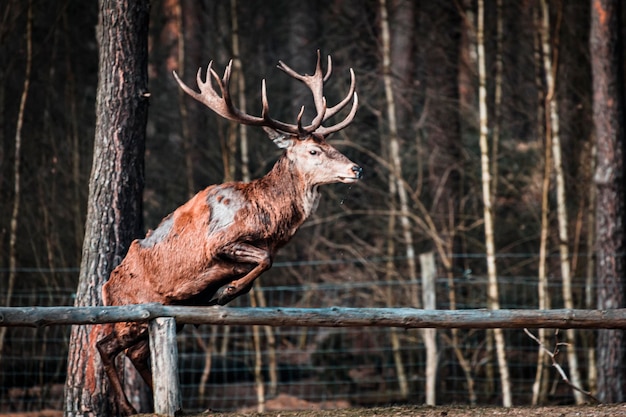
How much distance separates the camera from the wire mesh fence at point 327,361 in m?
11.2

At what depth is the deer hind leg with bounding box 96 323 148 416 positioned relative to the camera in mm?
6785

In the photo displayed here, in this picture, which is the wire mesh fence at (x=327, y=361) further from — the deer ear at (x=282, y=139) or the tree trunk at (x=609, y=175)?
the deer ear at (x=282, y=139)

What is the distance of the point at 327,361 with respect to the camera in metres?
12.9

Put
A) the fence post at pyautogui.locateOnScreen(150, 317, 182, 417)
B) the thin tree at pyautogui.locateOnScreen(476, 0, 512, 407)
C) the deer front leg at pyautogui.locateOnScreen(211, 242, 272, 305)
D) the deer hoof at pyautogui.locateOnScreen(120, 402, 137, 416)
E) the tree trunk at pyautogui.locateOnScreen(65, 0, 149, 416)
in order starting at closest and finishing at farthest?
the fence post at pyautogui.locateOnScreen(150, 317, 182, 417) → the deer front leg at pyautogui.locateOnScreen(211, 242, 272, 305) → the deer hoof at pyautogui.locateOnScreen(120, 402, 137, 416) → the tree trunk at pyautogui.locateOnScreen(65, 0, 149, 416) → the thin tree at pyautogui.locateOnScreen(476, 0, 512, 407)

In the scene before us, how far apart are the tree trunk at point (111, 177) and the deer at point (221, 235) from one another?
38 cm

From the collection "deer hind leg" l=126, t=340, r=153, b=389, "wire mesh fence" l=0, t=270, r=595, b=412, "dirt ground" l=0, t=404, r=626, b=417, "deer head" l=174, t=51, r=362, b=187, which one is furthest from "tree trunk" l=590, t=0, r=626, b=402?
"deer hind leg" l=126, t=340, r=153, b=389

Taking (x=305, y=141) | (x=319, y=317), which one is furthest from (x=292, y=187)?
(x=319, y=317)

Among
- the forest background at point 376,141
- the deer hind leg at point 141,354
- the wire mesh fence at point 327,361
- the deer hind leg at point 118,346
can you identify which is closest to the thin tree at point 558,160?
the forest background at point 376,141

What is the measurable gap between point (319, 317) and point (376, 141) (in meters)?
6.64

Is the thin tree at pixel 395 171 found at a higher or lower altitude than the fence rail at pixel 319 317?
higher

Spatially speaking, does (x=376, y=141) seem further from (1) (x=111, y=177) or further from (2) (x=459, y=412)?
(2) (x=459, y=412)

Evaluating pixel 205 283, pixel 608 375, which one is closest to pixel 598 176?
pixel 608 375

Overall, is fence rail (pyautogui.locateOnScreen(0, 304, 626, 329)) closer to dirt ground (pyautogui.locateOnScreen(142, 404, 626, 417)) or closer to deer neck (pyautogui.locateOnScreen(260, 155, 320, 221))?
dirt ground (pyautogui.locateOnScreen(142, 404, 626, 417))

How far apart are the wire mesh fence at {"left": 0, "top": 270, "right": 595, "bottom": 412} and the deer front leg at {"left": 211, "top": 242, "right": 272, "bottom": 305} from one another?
4.43 metres
